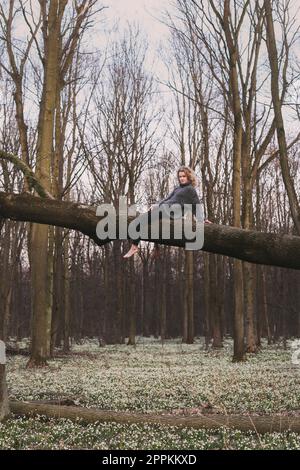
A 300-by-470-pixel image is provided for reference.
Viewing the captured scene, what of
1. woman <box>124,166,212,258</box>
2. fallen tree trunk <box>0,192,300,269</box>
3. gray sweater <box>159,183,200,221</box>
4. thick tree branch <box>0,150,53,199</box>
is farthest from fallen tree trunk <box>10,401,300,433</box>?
gray sweater <box>159,183,200,221</box>

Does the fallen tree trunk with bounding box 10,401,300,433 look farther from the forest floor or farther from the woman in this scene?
the woman

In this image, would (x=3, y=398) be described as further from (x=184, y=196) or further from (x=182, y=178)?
(x=182, y=178)

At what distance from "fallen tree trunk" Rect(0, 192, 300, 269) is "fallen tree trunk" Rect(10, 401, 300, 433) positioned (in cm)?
233

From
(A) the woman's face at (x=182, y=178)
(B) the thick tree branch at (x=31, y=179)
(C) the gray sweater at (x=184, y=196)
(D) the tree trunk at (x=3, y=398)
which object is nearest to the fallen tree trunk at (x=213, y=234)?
(B) the thick tree branch at (x=31, y=179)

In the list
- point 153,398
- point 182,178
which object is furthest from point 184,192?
point 153,398

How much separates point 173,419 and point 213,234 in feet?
9.32

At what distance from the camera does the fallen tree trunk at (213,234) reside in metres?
6.95

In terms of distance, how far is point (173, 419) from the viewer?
8.09 meters

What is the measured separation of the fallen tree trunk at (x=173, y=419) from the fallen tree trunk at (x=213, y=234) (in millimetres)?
2328

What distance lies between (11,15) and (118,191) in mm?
13434

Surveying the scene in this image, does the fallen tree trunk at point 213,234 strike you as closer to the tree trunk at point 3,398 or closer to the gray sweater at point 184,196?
the gray sweater at point 184,196

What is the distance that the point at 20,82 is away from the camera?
2080 centimetres
